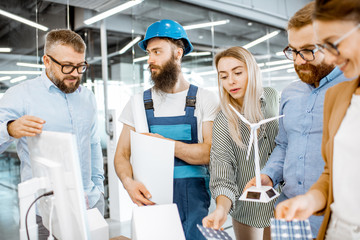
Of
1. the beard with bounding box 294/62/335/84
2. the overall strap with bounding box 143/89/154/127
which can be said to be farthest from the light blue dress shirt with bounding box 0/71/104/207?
the beard with bounding box 294/62/335/84

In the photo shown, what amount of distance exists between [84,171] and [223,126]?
37.1 inches

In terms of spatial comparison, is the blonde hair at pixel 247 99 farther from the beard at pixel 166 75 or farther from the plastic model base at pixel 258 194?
the plastic model base at pixel 258 194

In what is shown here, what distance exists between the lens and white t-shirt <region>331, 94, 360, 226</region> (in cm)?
97

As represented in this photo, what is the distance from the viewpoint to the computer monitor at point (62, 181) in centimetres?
93

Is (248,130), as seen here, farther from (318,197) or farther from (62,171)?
(62,171)

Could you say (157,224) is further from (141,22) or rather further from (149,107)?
(141,22)

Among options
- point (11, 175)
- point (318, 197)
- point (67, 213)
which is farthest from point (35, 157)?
point (11, 175)

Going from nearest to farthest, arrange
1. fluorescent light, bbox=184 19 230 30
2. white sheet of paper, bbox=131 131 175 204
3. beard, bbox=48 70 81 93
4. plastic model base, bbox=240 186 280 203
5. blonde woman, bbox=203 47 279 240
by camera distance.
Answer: plastic model base, bbox=240 186 280 203, white sheet of paper, bbox=131 131 175 204, blonde woman, bbox=203 47 279 240, beard, bbox=48 70 81 93, fluorescent light, bbox=184 19 230 30

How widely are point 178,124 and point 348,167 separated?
102 cm

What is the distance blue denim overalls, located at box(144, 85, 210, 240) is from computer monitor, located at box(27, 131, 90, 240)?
0.74 m

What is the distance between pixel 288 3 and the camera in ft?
22.9

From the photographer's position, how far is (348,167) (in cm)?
99

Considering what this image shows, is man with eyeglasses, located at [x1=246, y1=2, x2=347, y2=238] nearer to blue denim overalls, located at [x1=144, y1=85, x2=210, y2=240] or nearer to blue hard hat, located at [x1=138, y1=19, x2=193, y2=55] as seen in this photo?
blue denim overalls, located at [x1=144, y1=85, x2=210, y2=240]

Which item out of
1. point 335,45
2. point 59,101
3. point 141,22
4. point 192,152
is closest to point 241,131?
point 192,152
